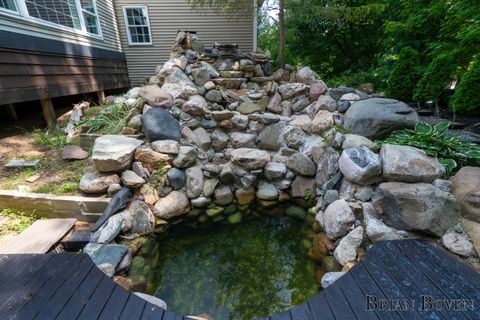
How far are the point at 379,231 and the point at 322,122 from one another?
182 cm

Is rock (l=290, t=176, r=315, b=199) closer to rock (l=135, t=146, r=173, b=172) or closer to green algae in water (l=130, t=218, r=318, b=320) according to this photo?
green algae in water (l=130, t=218, r=318, b=320)

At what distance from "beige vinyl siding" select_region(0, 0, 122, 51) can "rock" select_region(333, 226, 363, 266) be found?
5.29 metres

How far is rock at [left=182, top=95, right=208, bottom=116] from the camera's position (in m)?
3.81

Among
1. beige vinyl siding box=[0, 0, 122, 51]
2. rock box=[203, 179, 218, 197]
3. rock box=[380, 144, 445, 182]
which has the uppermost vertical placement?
beige vinyl siding box=[0, 0, 122, 51]

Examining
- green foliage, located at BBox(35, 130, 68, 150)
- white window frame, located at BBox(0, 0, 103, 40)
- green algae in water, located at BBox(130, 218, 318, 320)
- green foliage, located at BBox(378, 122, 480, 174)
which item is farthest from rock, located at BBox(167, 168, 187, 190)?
white window frame, located at BBox(0, 0, 103, 40)

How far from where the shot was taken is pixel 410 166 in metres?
2.20

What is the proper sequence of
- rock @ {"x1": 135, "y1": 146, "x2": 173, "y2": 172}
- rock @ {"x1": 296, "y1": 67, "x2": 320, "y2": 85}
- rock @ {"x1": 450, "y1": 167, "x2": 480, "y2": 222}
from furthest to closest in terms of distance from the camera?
rock @ {"x1": 296, "y1": 67, "x2": 320, "y2": 85} → rock @ {"x1": 135, "y1": 146, "x2": 173, "y2": 172} → rock @ {"x1": 450, "y1": 167, "x2": 480, "y2": 222}

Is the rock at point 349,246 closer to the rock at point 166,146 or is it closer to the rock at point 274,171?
the rock at point 274,171

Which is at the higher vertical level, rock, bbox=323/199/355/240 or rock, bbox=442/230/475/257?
rock, bbox=442/230/475/257

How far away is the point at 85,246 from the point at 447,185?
336cm

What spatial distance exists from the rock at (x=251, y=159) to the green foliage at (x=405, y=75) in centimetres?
289

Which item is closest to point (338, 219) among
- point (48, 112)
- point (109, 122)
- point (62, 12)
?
point (109, 122)

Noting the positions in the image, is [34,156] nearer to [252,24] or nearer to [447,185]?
[447,185]

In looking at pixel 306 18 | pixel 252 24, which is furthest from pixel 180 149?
pixel 252 24
